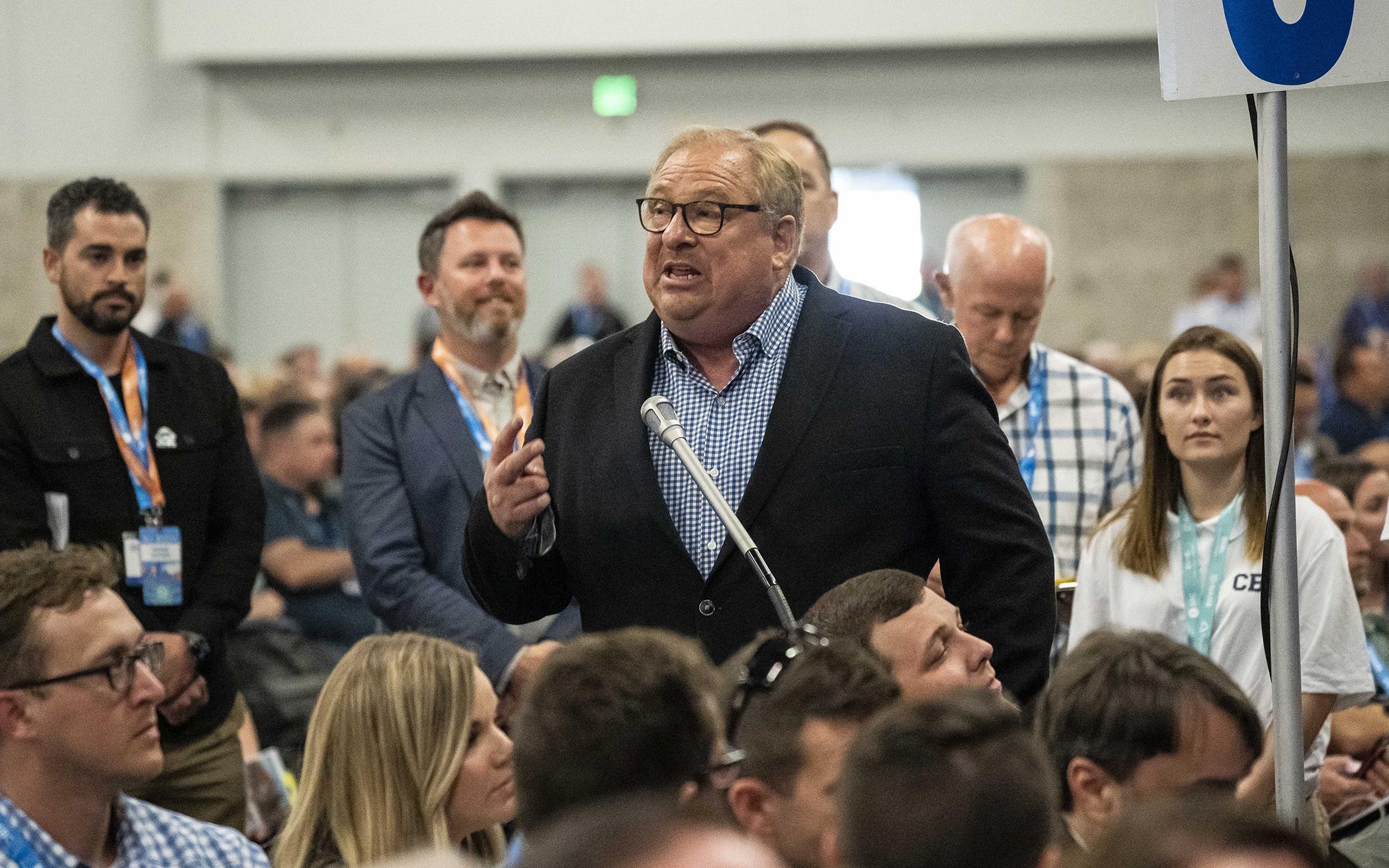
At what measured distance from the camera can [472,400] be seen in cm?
459

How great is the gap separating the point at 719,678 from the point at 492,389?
2585mm

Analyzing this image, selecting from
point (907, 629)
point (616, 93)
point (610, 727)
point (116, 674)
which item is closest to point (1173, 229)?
point (616, 93)

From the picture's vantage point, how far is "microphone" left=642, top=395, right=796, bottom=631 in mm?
2582

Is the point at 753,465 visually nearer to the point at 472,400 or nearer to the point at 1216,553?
the point at 1216,553

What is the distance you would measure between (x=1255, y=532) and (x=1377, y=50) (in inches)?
53.2

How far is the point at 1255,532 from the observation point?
3793 millimetres

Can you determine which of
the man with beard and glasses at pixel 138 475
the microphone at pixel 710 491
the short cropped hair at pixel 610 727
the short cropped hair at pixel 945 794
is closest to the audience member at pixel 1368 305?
the man with beard and glasses at pixel 138 475

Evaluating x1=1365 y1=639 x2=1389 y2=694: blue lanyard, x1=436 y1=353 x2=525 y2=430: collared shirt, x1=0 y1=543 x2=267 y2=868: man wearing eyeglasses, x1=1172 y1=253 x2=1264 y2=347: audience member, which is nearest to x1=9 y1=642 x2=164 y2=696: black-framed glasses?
x1=0 y1=543 x2=267 y2=868: man wearing eyeglasses

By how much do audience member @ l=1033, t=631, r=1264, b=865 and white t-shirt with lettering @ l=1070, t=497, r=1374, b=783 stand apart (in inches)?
40.9

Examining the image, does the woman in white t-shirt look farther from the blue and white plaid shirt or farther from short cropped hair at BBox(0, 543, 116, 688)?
short cropped hair at BBox(0, 543, 116, 688)

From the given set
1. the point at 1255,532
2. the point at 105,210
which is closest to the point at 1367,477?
the point at 1255,532

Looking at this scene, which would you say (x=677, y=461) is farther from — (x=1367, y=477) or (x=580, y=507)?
(x=1367, y=477)

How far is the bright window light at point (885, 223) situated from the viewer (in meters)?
13.7

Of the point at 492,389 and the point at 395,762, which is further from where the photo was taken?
the point at 492,389
